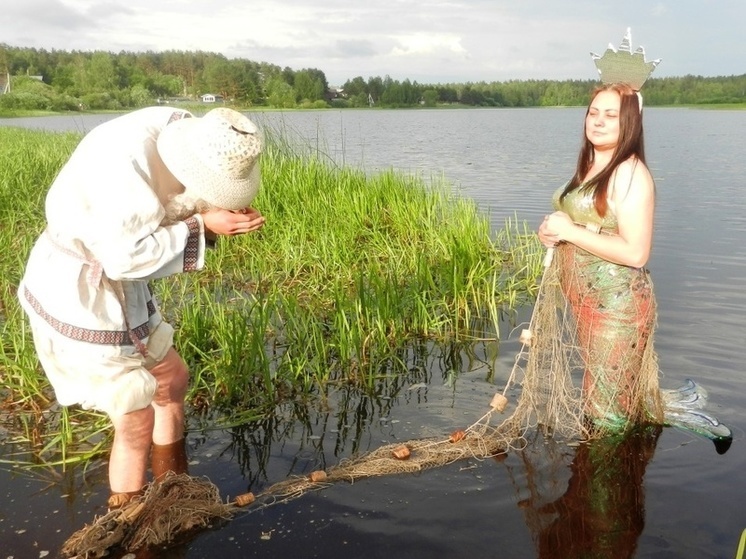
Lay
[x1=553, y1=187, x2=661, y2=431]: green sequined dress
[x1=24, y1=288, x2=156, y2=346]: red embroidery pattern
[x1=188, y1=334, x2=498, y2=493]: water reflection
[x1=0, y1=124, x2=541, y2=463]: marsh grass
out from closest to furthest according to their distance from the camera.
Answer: [x1=24, y1=288, x2=156, y2=346]: red embroidery pattern, [x1=553, y1=187, x2=661, y2=431]: green sequined dress, [x1=188, y1=334, x2=498, y2=493]: water reflection, [x1=0, y1=124, x2=541, y2=463]: marsh grass

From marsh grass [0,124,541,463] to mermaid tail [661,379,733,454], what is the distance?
1.58m

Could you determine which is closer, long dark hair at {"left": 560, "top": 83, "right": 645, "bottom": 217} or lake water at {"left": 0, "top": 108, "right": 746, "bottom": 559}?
lake water at {"left": 0, "top": 108, "right": 746, "bottom": 559}

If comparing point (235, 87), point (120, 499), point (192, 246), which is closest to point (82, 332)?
point (192, 246)

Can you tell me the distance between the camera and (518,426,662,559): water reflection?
9.11 feet

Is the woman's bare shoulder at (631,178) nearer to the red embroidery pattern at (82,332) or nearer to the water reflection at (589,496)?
the water reflection at (589,496)

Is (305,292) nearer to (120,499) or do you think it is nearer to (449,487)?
(449,487)

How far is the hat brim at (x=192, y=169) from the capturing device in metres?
2.27

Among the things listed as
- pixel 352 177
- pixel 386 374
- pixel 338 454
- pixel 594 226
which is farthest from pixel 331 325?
pixel 352 177

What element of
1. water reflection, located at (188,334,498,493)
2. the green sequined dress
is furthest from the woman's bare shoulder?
water reflection, located at (188,334,498,493)

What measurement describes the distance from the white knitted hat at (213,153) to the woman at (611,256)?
1.54m

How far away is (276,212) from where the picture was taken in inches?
294

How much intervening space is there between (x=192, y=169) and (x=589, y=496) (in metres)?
2.28

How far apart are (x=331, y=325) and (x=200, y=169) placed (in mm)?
2928

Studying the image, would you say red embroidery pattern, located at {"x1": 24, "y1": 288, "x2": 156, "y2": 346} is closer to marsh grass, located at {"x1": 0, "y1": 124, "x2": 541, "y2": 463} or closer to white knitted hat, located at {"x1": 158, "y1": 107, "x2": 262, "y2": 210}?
white knitted hat, located at {"x1": 158, "y1": 107, "x2": 262, "y2": 210}
